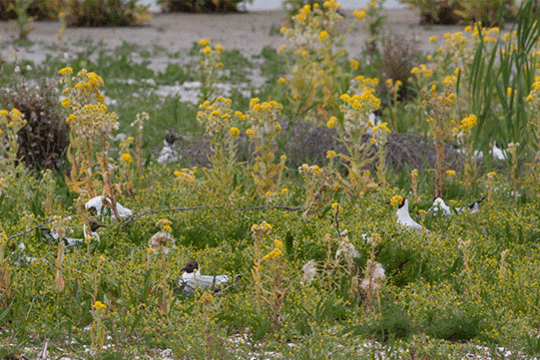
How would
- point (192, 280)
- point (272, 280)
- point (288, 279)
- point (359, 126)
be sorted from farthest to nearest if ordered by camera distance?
1. point (359, 126)
2. point (192, 280)
3. point (288, 279)
4. point (272, 280)

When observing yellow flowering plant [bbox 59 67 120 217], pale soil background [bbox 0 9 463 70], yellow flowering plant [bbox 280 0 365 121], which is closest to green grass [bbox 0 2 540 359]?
yellow flowering plant [bbox 59 67 120 217]

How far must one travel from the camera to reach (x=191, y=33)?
14.8 metres

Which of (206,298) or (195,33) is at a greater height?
(195,33)

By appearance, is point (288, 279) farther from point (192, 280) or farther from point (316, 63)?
point (316, 63)

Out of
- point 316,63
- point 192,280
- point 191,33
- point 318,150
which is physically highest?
point 191,33

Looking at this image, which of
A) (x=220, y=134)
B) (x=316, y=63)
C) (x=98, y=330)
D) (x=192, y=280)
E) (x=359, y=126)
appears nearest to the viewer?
(x=98, y=330)

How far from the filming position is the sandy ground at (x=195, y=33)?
12.6 meters

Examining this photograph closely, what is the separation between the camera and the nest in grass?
18.2 ft

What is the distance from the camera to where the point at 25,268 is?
140 inches

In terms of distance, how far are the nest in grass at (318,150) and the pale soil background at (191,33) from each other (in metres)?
5.20

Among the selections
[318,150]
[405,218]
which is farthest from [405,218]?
[318,150]

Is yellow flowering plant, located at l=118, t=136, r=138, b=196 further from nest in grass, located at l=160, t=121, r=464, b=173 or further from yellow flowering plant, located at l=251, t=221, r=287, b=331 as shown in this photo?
yellow flowering plant, located at l=251, t=221, r=287, b=331

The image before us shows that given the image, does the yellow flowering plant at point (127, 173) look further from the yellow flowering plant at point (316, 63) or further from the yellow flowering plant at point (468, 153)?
the yellow flowering plant at point (468, 153)

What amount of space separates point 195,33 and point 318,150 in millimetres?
9808
